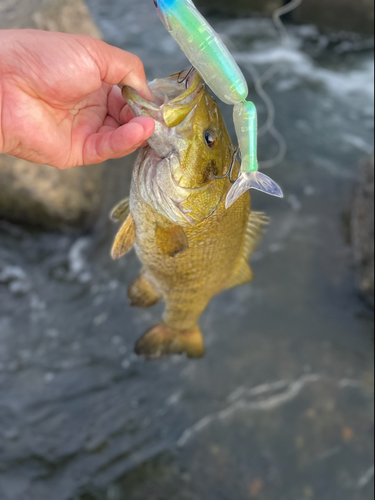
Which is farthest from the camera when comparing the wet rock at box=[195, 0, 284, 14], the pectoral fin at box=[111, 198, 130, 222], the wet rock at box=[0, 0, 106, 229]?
the wet rock at box=[195, 0, 284, 14]

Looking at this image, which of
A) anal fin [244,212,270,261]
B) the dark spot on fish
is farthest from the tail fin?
the dark spot on fish

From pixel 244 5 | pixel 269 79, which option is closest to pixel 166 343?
pixel 269 79

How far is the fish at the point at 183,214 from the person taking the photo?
5.20 feet

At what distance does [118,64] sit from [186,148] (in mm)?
431

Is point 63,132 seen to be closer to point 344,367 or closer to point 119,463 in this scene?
point 119,463

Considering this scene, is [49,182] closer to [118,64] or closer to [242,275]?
[242,275]

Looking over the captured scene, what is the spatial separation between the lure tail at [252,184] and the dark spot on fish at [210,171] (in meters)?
0.33

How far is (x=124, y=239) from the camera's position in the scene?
197 centimetres

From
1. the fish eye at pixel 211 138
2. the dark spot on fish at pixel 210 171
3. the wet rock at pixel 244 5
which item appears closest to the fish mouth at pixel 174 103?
the fish eye at pixel 211 138

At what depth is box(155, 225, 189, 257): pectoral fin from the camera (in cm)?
194

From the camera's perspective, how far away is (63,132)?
1.78 metres

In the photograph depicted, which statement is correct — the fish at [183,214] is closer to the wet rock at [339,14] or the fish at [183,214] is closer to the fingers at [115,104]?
the fingers at [115,104]

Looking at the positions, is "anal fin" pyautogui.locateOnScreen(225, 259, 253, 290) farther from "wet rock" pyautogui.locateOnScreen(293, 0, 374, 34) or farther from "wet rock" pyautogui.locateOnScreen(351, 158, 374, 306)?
"wet rock" pyautogui.locateOnScreen(293, 0, 374, 34)

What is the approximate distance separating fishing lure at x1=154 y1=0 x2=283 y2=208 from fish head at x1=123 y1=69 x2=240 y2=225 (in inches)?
7.5
